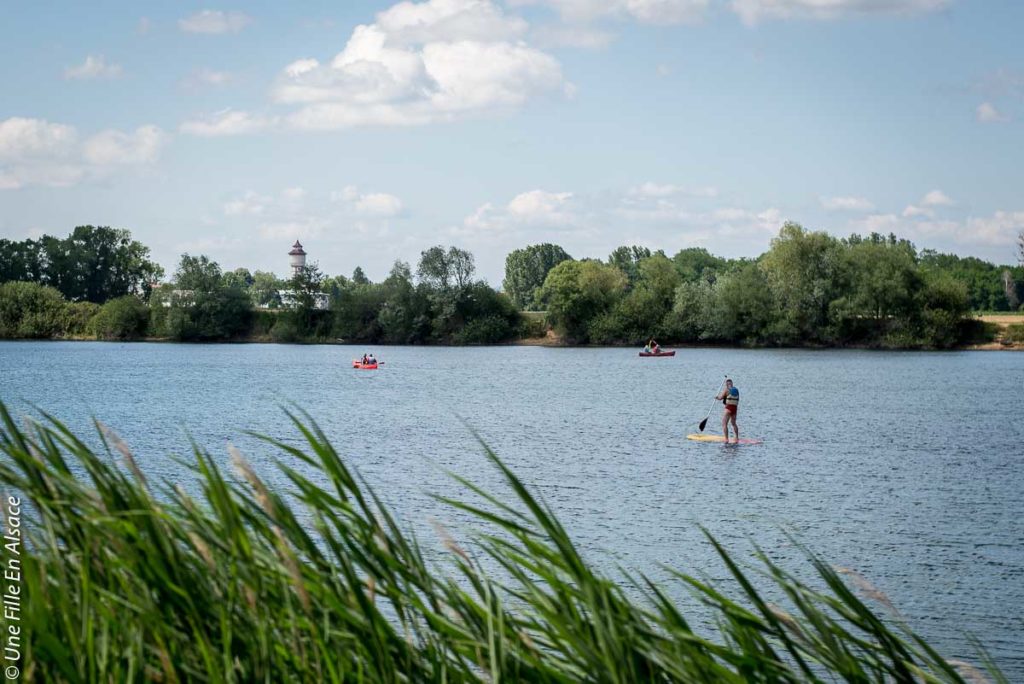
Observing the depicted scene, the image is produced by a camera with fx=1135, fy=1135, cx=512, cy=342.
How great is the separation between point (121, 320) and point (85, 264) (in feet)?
88.3

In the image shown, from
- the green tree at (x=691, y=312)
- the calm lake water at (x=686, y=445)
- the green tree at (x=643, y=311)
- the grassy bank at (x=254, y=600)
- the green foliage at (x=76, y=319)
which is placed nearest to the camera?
the grassy bank at (x=254, y=600)

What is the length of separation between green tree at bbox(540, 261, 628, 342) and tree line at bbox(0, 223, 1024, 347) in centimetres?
14

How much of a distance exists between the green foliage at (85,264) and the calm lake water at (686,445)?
65.5 metres

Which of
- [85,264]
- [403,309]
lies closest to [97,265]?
[85,264]

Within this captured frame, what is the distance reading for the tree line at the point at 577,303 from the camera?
99062mm

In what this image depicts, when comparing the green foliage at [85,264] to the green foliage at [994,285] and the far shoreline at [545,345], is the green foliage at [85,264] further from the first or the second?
the green foliage at [994,285]

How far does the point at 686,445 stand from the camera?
118 feet

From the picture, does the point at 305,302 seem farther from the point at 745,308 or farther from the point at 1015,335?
the point at 1015,335

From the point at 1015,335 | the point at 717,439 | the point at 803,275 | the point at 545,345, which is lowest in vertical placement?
the point at 717,439

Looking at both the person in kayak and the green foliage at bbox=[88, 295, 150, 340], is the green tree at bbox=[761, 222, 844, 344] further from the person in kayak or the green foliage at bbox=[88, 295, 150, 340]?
the green foliage at bbox=[88, 295, 150, 340]

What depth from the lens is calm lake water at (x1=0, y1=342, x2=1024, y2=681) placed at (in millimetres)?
19141

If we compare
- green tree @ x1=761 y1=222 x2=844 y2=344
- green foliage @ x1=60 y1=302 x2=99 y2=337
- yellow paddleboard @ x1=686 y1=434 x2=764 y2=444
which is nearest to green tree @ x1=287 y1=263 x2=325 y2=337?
green foliage @ x1=60 y1=302 x2=99 y2=337

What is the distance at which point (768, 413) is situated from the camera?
155 feet

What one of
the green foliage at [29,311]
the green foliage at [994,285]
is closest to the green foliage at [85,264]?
the green foliage at [29,311]
